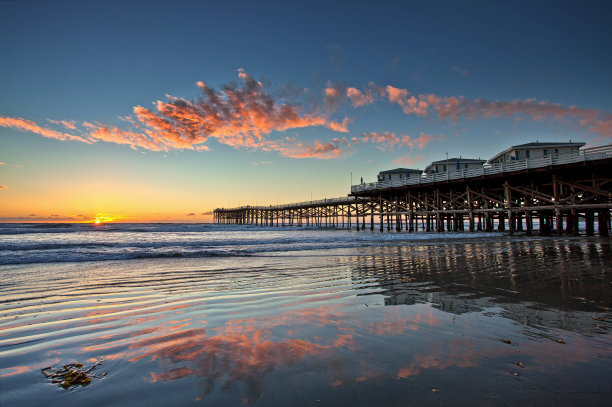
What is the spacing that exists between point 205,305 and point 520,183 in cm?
3226

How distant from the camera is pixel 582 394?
1.89m

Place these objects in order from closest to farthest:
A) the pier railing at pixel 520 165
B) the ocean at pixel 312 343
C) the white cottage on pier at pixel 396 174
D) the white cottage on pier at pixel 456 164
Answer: the ocean at pixel 312 343, the pier railing at pixel 520 165, the white cottage on pier at pixel 456 164, the white cottage on pier at pixel 396 174

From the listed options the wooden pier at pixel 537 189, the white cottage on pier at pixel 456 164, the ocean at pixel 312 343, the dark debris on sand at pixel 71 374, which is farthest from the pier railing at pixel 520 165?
the dark debris on sand at pixel 71 374

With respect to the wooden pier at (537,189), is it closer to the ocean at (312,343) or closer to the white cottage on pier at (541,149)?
the white cottage on pier at (541,149)

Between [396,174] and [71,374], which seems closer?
[71,374]

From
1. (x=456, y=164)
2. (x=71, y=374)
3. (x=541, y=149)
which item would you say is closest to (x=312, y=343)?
(x=71, y=374)

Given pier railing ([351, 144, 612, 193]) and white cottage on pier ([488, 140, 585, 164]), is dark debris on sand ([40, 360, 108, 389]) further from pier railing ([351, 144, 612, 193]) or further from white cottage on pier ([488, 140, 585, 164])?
white cottage on pier ([488, 140, 585, 164])

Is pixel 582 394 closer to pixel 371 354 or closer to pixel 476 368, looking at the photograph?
pixel 476 368

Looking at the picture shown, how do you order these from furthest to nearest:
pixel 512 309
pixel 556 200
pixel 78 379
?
pixel 556 200 < pixel 512 309 < pixel 78 379

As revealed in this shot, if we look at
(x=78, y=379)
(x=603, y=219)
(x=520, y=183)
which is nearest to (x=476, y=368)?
(x=78, y=379)

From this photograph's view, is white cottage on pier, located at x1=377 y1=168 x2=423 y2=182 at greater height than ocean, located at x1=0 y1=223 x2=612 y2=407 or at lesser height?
greater

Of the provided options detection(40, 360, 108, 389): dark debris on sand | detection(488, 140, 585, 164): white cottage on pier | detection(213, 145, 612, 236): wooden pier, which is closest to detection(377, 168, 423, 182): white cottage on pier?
detection(213, 145, 612, 236): wooden pier

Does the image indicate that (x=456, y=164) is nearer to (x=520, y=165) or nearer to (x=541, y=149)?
(x=541, y=149)

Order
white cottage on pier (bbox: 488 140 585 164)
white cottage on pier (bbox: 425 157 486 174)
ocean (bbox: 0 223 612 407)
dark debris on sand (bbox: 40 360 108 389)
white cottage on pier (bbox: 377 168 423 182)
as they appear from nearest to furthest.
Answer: ocean (bbox: 0 223 612 407) → dark debris on sand (bbox: 40 360 108 389) → white cottage on pier (bbox: 488 140 585 164) → white cottage on pier (bbox: 425 157 486 174) → white cottage on pier (bbox: 377 168 423 182)
